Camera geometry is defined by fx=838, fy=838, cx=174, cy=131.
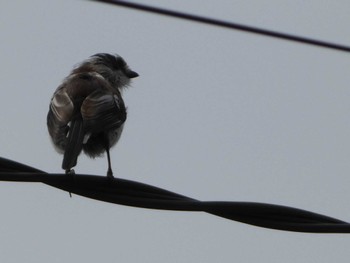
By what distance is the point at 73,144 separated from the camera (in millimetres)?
7094

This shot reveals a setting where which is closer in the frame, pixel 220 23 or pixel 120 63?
pixel 220 23

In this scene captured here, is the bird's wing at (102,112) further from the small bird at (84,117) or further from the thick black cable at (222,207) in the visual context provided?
the thick black cable at (222,207)

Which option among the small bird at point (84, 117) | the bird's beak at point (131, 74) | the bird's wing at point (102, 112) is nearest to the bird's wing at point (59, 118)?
the small bird at point (84, 117)

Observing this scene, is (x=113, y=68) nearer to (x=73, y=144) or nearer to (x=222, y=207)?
(x=73, y=144)

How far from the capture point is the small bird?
7343mm

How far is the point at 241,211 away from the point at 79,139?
92.3 inches

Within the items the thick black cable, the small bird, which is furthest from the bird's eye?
the thick black cable

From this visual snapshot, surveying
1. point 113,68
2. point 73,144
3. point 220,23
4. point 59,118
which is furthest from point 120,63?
point 220,23

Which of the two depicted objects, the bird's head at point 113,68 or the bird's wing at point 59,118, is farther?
the bird's head at point 113,68

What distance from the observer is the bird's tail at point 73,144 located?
676 cm

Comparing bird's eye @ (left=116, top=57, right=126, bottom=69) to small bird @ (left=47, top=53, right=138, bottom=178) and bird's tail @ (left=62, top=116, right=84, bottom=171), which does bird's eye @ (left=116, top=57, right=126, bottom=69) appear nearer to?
small bird @ (left=47, top=53, right=138, bottom=178)

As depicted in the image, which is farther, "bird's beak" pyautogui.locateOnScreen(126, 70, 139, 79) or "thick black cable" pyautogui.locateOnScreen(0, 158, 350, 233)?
"bird's beak" pyautogui.locateOnScreen(126, 70, 139, 79)

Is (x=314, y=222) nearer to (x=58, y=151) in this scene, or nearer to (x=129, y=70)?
(x=58, y=151)

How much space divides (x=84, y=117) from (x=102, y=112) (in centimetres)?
32
